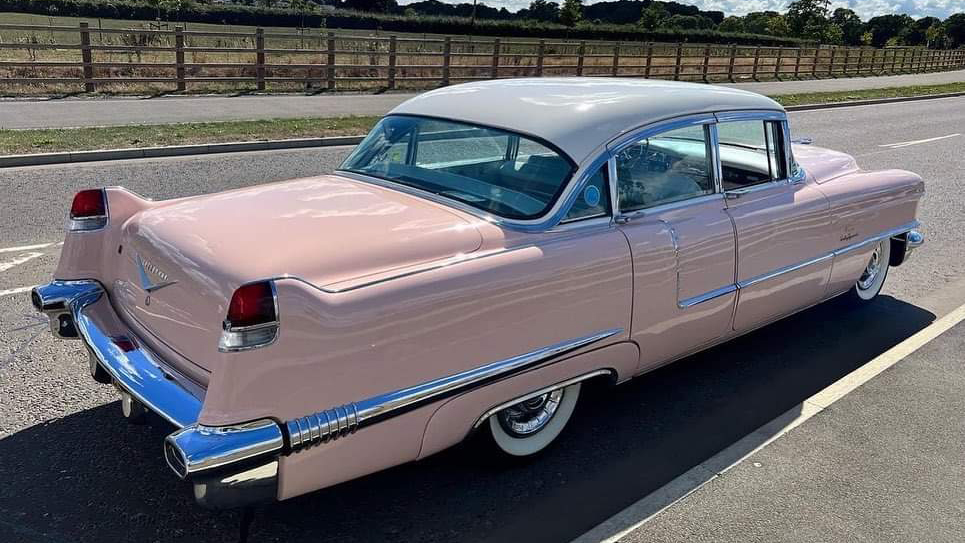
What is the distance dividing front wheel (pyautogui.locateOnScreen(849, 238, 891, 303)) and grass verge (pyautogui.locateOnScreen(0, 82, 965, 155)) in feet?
28.6

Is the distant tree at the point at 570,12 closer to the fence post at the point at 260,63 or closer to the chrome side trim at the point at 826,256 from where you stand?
the fence post at the point at 260,63

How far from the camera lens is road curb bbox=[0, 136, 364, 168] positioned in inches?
362

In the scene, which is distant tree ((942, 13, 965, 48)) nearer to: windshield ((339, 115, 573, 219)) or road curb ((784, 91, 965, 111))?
road curb ((784, 91, 965, 111))

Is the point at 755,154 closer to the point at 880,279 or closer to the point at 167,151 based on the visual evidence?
the point at 880,279

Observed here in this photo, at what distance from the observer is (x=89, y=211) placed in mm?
3438

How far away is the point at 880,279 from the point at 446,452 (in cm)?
382

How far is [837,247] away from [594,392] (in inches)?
70.6

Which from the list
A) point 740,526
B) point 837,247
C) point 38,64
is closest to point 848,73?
point 38,64

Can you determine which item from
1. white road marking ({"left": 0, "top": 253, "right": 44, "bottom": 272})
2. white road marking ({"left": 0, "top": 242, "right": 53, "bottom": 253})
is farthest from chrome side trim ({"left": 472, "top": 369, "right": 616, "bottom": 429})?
white road marking ({"left": 0, "top": 242, "right": 53, "bottom": 253})

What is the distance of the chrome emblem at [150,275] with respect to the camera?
2.88 m

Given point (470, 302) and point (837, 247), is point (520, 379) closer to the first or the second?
point (470, 302)

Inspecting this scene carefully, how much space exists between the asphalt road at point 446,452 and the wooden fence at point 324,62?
12.3 meters

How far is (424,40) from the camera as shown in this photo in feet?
70.7

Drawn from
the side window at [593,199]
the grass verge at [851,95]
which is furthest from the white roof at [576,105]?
the grass verge at [851,95]
